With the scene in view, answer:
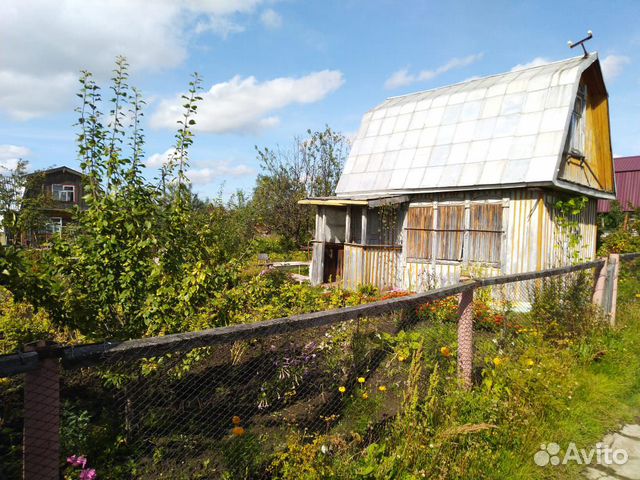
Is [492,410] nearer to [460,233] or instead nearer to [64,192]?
[460,233]

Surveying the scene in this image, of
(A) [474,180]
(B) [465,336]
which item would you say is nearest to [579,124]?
(A) [474,180]

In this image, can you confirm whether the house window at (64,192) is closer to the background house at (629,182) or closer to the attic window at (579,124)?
the attic window at (579,124)

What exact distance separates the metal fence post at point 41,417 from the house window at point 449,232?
9.73 m

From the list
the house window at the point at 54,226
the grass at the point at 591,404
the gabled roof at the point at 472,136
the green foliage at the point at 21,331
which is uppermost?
the gabled roof at the point at 472,136

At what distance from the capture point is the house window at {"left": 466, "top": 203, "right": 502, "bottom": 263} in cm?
987

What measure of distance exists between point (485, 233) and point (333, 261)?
5.50m

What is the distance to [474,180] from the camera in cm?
1013

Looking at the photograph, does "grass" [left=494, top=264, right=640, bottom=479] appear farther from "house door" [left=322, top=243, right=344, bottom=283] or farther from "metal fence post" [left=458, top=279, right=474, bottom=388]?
"house door" [left=322, top=243, right=344, bottom=283]

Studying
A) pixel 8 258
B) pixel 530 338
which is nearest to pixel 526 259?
pixel 530 338

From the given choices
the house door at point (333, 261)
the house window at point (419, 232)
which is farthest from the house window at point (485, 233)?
the house door at point (333, 261)

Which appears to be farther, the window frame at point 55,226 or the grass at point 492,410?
the window frame at point 55,226

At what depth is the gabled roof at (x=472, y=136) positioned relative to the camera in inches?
380

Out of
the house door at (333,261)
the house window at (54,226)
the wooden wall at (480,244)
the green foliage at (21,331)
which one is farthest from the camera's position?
the house door at (333,261)

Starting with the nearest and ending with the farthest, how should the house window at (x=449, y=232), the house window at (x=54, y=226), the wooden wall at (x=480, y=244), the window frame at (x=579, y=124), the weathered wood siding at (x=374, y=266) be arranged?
1. the house window at (x=54, y=226)
2. the wooden wall at (x=480, y=244)
3. the house window at (x=449, y=232)
4. the window frame at (x=579, y=124)
5. the weathered wood siding at (x=374, y=266)
